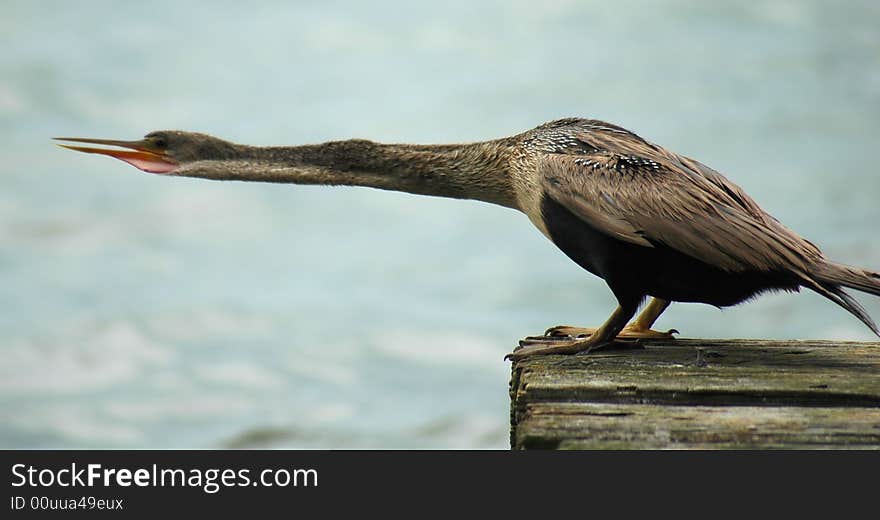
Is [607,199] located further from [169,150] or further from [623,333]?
[169,150]

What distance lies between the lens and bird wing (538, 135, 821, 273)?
5.03m

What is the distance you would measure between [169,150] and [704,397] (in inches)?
123

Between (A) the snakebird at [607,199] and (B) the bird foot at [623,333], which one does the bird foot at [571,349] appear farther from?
(B) the bird foot at [623,333]

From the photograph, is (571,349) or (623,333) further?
(623,333)

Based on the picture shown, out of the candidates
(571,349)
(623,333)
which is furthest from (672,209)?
(623,333)

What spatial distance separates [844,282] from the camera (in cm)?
501

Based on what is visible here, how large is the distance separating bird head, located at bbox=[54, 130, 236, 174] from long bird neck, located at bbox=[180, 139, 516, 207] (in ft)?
0.27

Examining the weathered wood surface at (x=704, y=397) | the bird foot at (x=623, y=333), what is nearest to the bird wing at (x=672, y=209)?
the weathered wood surface at (x=704, y=397)

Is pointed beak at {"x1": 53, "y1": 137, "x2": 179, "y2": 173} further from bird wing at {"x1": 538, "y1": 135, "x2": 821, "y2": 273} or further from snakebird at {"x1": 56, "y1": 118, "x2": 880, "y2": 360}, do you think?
bird wing at {"x1": 538, "y1": 135, "x2": 821, "y2": 273}

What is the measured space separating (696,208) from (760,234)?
Answer: 0.29m

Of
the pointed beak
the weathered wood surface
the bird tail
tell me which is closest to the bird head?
the pointed beak

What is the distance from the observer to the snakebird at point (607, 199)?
5.06 meters
